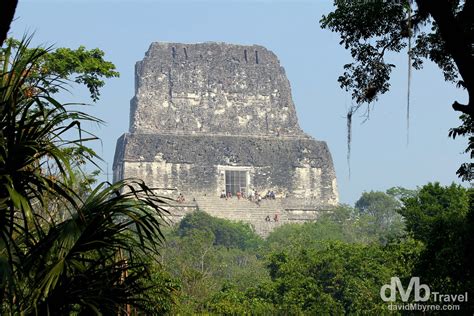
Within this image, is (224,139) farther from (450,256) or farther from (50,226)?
(50,226)

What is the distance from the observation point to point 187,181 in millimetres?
75625

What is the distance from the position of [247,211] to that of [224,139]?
639 cm

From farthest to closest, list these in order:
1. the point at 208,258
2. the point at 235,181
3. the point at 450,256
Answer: the point at 235,181
the point at 208,258
the point at 450,256

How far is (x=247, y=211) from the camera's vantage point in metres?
73.1

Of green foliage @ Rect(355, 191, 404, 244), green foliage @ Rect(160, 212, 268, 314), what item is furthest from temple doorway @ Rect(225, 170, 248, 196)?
green foliage @ Rect(355, 191, 404, 244)

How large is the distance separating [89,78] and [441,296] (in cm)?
919

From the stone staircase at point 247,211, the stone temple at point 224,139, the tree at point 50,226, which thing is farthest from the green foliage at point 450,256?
the stone temple at point 224,139

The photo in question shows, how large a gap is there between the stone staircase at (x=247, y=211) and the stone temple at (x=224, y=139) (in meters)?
0.06

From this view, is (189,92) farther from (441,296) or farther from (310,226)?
(441,296)

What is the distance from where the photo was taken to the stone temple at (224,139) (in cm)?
7481

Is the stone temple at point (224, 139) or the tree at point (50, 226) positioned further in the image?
the stone temple at point (224, 139)

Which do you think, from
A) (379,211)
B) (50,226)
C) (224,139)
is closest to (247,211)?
(224,139)

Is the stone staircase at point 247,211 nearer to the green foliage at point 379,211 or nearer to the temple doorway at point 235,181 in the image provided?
the temple doorway at point 235,181

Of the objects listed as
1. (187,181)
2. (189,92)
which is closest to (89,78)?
(187,181)
